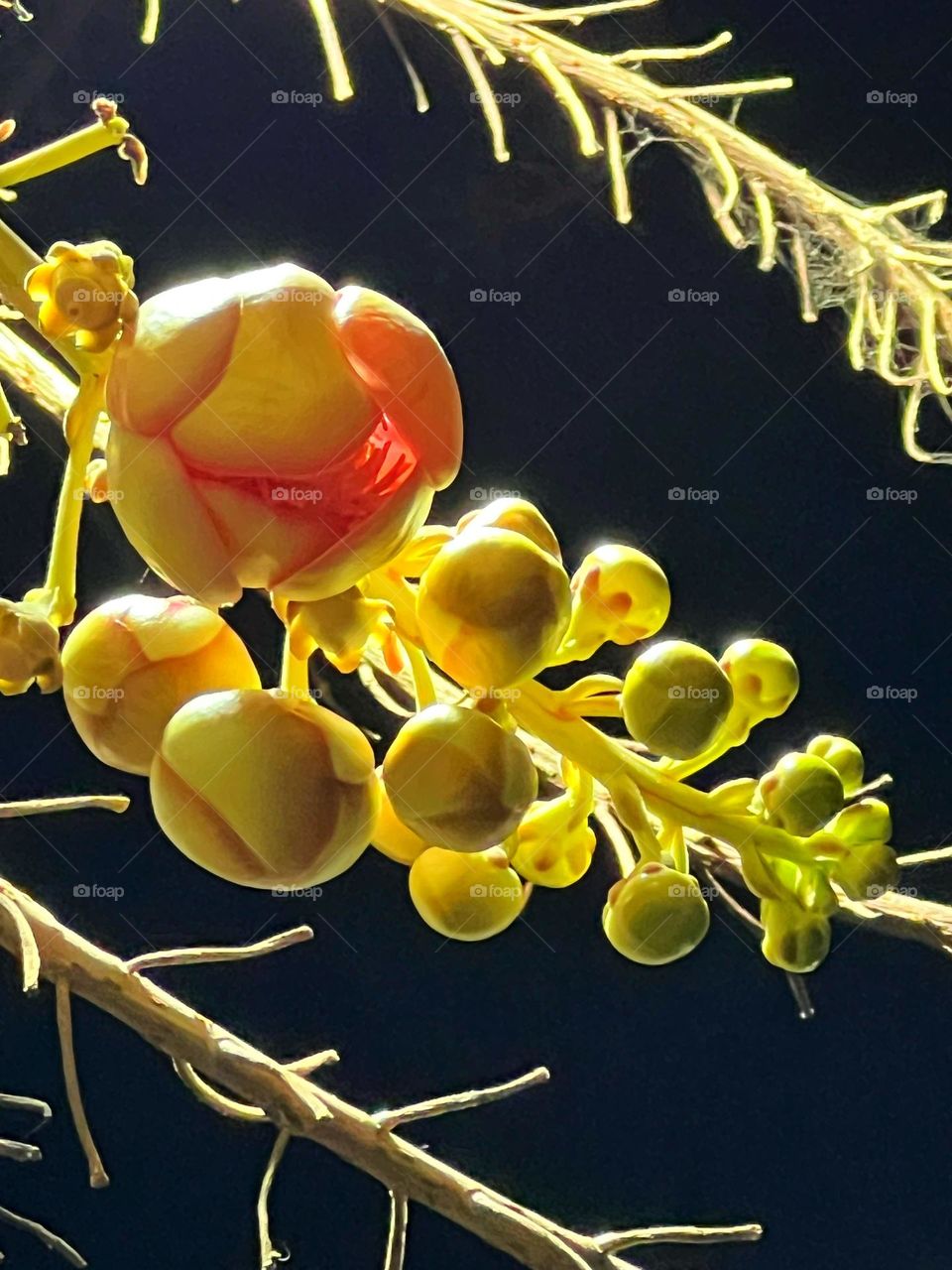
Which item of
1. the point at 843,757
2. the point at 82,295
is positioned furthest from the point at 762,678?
the point at 82,295

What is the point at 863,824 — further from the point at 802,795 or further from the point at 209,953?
the point at 209,953

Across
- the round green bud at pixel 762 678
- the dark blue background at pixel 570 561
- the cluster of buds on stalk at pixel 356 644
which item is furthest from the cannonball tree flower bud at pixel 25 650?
the dark blue background at pixel 570 561

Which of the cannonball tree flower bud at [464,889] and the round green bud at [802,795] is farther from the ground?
the round green bud at [802,795]

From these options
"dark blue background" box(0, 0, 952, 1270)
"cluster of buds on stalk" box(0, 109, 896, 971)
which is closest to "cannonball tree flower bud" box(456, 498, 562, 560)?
"cluster of buds on stalk" box(0, 109, 896, 971)

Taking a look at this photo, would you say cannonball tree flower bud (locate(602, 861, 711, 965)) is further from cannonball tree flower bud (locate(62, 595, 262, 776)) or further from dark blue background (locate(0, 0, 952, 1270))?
dark blue background (locate(0, 0, 952, 1270))

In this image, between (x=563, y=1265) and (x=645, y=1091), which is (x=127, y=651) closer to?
(x=563, y=1265)

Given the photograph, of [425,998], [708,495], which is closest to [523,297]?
[708,495]

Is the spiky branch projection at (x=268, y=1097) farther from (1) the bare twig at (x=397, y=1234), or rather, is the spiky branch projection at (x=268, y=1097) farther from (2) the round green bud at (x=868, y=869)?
(2) the round green bud at (x=868, y=869)
